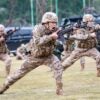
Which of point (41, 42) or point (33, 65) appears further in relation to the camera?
point (33, 65)

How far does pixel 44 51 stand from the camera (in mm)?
10477

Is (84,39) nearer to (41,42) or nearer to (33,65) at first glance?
(33,65)

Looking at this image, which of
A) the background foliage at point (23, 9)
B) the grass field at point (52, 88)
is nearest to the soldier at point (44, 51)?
the grass field at point (52, 88)

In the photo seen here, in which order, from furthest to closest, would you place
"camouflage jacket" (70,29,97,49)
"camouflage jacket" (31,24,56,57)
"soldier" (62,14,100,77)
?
1. "soldier" (62,14,100,77)
2. "camouflage jacket" (70,29,97,49)
3. "camouflage jacket" (31,24,56,57)

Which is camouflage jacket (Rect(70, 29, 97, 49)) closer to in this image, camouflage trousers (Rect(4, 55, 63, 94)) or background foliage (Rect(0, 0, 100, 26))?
camouflage trousers (Rect(4, 55, 63, 94))

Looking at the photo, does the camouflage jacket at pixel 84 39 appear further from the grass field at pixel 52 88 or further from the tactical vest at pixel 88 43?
the grass field at pixel 52 88

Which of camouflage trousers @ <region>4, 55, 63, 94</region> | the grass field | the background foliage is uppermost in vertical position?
camouflage trousers @ <region>4, 55, 63, 94</region>

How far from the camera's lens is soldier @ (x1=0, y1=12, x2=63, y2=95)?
33.4 feet

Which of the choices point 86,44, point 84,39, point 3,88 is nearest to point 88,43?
point 86,44

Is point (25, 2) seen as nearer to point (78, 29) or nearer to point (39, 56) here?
point (78, 29)

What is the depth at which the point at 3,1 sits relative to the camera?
5094cm

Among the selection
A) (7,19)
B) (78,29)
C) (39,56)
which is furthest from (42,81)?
(7,19)

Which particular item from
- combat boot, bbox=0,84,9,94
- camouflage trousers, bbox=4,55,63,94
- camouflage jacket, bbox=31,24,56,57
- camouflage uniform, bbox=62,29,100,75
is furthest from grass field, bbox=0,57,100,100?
camouflage jacket, bbox=31,24,56,57

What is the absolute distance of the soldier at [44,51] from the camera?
10.2m
